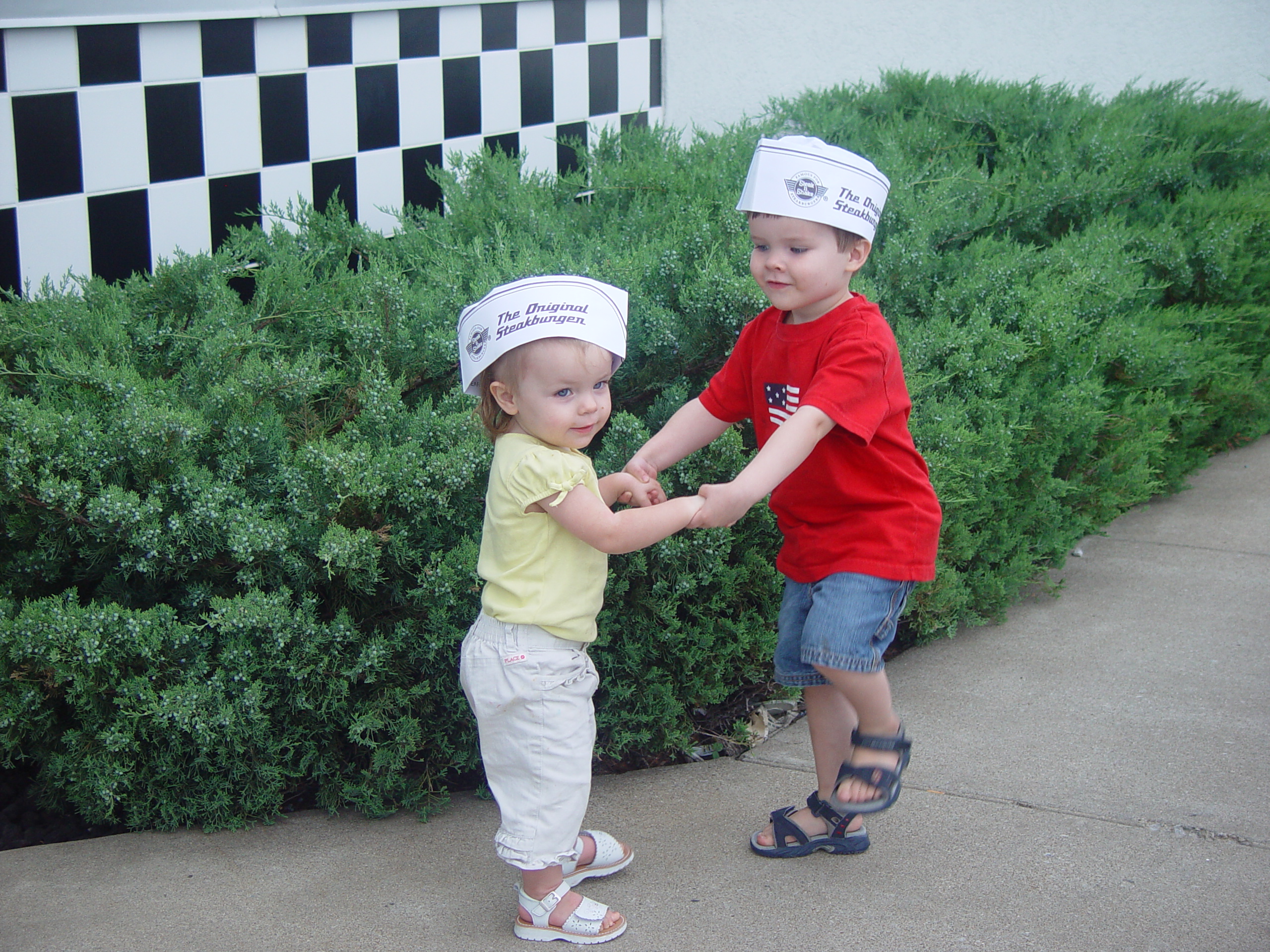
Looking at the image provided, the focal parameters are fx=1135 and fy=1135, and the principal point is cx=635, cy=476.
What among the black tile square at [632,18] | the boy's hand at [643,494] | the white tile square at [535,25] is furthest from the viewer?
the black tile square at [632,18]

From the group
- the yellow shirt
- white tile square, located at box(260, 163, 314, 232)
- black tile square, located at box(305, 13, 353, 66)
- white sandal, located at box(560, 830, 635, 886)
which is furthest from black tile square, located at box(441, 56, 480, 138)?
white sandal, located at box(560, 830, 635, 886)

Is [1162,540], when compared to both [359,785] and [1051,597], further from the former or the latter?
[359,785]

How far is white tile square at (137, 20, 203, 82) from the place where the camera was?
11.2 feet

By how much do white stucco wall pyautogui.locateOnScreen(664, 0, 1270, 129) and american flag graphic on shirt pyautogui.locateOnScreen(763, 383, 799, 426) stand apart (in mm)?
4232

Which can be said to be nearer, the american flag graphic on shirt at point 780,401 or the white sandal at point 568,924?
the white sandal at point 568,924

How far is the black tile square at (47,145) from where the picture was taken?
3.14 m

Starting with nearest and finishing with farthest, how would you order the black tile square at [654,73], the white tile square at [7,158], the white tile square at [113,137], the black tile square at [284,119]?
the white tile square at [7,158], the white tile square at [113,137], the black tile square at [284,119], the black tile square at [654,73]

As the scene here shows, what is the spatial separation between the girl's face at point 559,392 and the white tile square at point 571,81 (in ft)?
11.0

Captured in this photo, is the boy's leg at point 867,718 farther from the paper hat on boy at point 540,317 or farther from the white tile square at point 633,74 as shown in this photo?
the white tile square at point 633,74

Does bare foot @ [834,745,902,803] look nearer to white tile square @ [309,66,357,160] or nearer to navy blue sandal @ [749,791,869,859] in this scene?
navy blue sandal @ [749,791,869,859]

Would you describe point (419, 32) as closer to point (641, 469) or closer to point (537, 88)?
point (537, 88)

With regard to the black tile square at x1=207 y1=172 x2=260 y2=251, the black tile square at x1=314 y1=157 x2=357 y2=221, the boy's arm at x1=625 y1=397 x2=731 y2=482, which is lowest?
the boy's arm at x1=625 y1=397 x2=731 y2=482

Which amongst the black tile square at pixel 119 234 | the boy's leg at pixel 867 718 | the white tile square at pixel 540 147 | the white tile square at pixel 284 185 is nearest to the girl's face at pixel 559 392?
the boy's leg at pixel 867 718

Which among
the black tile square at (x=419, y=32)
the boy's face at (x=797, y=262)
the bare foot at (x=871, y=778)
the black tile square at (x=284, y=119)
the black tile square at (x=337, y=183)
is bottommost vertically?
the bare foot at (x=871, y=778)
